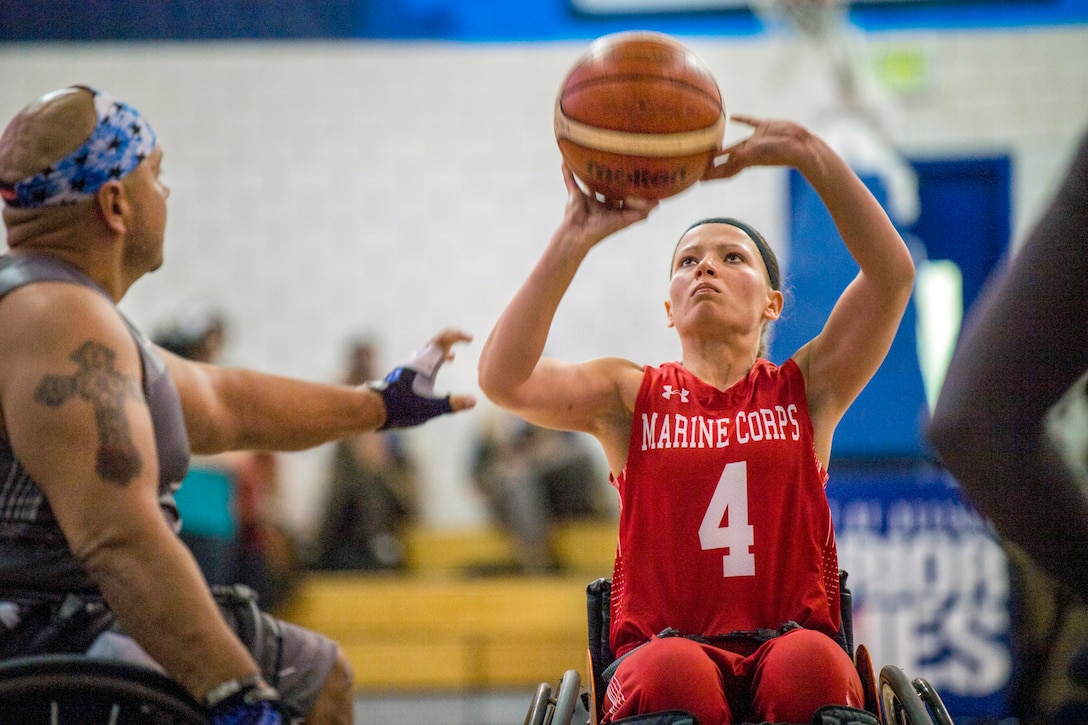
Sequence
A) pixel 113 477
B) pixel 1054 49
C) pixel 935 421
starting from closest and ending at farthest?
pixel 935 421 < pixel 113 477 < pixel 1054 49

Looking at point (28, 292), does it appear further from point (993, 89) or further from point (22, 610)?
point (993, 89)

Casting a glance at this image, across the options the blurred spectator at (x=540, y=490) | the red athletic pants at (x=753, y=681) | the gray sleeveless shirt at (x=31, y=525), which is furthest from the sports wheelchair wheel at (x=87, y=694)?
the blurred spectator at (x=540, y=490)

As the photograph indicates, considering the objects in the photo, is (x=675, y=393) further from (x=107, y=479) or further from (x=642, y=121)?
(x=107, y=479)

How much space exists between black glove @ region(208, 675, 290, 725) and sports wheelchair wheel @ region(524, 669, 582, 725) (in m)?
0.54

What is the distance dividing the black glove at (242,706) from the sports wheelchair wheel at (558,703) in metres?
0.54

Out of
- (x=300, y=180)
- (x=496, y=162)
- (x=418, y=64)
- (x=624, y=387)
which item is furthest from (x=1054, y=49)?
(x=624, y=387)

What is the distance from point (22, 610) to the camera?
6.72ft

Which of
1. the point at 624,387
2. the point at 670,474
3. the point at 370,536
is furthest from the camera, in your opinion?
the point at 370,536

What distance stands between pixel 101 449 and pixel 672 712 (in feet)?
3.53

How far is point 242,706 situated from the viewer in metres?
1.83

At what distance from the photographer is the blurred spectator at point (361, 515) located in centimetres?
762

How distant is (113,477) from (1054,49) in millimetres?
8821

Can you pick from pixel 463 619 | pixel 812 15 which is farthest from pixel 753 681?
pixel 812 15

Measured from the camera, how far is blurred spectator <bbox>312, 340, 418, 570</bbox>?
300 inches
